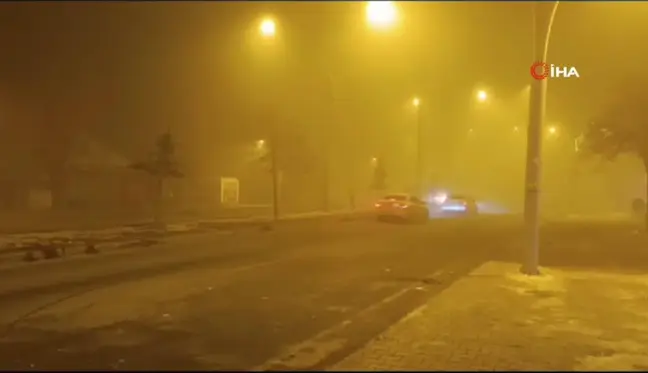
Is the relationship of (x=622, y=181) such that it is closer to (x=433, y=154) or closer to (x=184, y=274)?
(x=433, y=154)

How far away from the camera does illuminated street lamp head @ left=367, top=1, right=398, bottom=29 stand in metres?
21.3

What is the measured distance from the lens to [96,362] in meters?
9.39

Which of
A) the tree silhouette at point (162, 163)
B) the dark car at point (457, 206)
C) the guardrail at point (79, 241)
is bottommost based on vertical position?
the dark car at point (457, 206)

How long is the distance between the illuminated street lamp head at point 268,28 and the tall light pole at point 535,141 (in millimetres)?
17042

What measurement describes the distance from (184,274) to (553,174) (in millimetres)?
46023

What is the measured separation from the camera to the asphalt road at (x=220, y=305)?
9.72 m

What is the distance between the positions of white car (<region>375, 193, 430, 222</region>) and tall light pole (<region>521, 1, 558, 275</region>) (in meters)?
26.1

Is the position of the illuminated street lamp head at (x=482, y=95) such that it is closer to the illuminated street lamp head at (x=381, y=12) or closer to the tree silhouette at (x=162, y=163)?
the tree silhouette at (x=162, y=163)

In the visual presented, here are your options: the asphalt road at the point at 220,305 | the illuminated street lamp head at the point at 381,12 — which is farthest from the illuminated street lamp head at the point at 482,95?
the illuminated street lamp head at the point at 381,12

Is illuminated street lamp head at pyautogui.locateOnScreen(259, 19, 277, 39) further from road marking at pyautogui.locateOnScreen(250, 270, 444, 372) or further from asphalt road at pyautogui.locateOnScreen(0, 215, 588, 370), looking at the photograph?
road marking at pyautogui.locateOnScreen(250, 270, 444, 372)

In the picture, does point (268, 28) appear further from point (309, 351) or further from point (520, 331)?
point (309, 351)

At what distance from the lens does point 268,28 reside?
110ft

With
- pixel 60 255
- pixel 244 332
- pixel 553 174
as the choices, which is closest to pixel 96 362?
pixel 244 332

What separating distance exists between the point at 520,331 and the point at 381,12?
11706 millimetres
